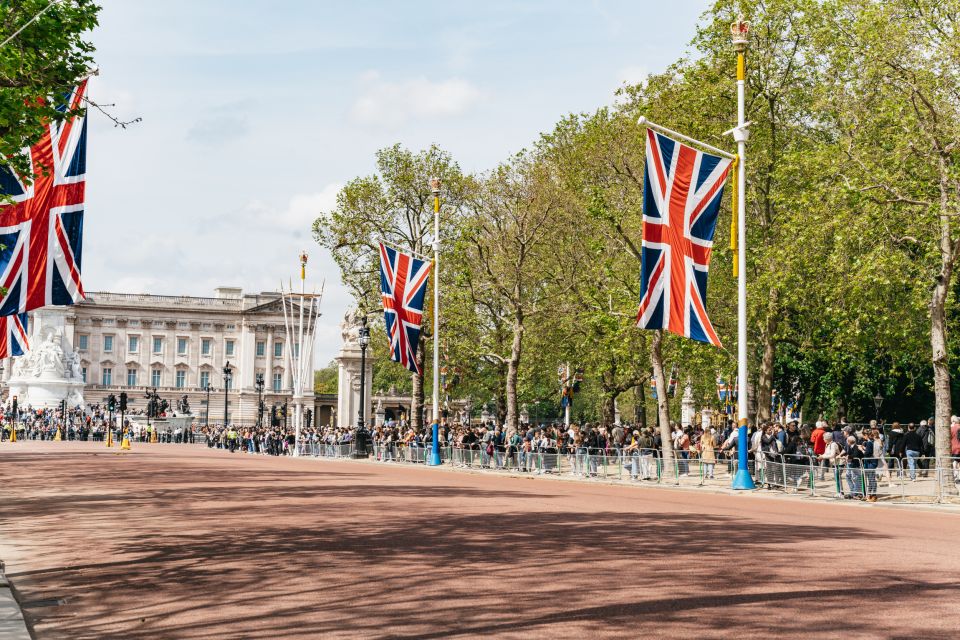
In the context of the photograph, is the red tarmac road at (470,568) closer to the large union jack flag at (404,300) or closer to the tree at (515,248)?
the large union jack flag at (404,300)

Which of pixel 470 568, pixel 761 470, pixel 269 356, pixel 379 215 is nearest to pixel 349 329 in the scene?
pixel 379 215

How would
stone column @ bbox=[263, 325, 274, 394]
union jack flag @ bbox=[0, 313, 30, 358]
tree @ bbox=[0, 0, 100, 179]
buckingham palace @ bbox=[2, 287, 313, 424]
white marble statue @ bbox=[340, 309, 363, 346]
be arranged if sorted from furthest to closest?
stone column @ bbox=[263, 325, 274, 394], buckingham palace @ bbox=[2, 287, 313, 424], white marble statue @ bbox=[340, 309, 363, 346], union jack flag @ bbox=[0, 313, 30, 358], tree @ bbox=[0, 0, 100, 179]

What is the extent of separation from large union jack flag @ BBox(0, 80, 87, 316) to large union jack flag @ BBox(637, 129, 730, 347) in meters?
12.0

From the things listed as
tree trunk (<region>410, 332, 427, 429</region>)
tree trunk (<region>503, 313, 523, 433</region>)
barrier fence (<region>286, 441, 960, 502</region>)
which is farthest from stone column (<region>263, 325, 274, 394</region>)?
barrier fence (<region>286, 441, 960, 502</region>)

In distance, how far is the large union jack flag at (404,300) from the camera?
131 ft

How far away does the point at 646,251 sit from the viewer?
82.4ft

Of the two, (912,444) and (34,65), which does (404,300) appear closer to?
(912,444)

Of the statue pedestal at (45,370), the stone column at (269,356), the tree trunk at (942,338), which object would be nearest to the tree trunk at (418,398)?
the tree trunk at (942,338)

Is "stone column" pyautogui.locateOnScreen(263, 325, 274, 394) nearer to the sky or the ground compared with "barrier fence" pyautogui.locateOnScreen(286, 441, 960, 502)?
nearer to the sky

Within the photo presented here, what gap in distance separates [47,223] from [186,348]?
142406mm

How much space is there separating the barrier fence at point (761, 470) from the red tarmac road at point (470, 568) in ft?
12.5

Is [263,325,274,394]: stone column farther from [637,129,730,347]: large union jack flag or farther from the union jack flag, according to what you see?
[637,129,730,347]: large union jack flag

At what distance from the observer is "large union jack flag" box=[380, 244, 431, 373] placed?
131ft

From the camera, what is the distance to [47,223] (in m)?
20.9
